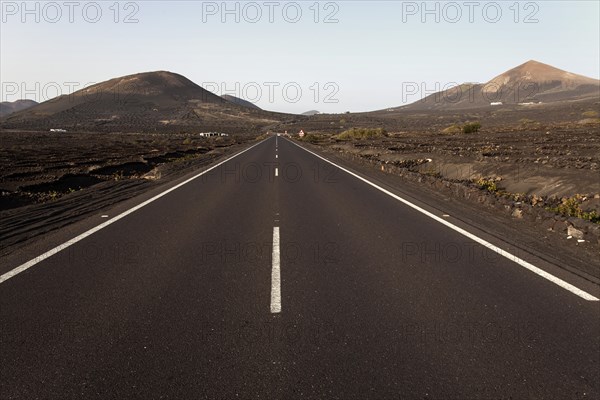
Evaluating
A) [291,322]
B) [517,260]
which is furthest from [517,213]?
[291,322]

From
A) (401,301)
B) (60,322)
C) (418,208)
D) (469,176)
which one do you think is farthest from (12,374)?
(469,176)

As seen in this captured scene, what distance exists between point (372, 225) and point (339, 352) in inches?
188

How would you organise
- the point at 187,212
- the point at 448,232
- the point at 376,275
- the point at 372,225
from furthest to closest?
the point at 187,212
the point at 372,225
the point at 448,232
the point at 376,275

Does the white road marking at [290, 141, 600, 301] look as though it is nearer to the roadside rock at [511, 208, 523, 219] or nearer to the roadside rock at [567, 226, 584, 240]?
the roadside rock at [567, 226, 584, 240]

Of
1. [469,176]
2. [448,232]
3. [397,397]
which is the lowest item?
[397,397]

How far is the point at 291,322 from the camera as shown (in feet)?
12.9

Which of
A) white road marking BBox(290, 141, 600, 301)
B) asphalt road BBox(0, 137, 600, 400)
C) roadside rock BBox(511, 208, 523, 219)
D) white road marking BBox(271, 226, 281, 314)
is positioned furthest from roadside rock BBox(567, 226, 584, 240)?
white road marking BBox(271, 226, 281, 314)

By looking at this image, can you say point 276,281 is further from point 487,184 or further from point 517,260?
point 487,184

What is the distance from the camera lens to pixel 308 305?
14.1ft

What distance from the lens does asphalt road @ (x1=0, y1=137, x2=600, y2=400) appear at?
3.01 m

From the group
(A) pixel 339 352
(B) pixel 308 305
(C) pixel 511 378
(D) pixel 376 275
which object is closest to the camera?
(C) pixel 511 378

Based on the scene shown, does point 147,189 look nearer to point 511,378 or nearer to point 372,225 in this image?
point 372,225

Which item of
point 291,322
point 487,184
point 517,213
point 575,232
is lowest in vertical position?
point 291,322

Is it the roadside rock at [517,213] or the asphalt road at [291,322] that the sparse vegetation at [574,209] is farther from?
the asphalt road at [291,322]
